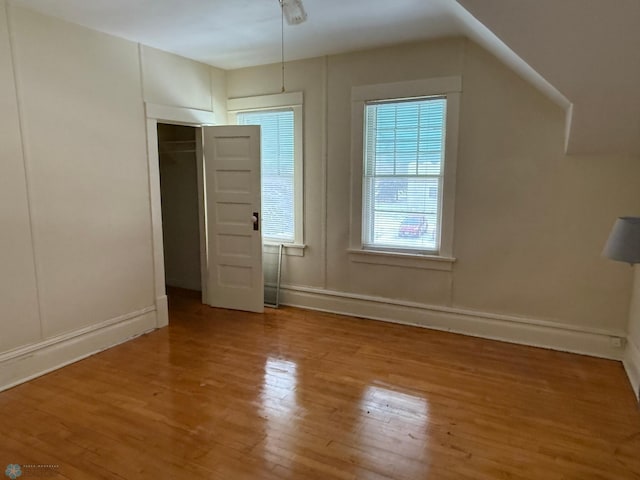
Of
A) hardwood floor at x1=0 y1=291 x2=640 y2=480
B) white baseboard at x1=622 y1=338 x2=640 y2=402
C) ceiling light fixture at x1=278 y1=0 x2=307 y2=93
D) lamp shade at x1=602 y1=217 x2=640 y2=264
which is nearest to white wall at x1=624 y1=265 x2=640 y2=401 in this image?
white baseboard at x1=622 y1=338 x2=640 y2=402

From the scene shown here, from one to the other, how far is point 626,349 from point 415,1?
10.1ft

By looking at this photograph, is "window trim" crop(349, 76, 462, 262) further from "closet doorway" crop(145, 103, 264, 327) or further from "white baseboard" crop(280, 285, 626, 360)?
"closet doorway" crop(145, 103, 264, 327)

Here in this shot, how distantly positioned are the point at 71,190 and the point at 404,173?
2886 millimetres

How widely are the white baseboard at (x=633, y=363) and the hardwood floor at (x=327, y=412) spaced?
0.08 m

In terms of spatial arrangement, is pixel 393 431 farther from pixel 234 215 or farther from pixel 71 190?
pixel 71 190

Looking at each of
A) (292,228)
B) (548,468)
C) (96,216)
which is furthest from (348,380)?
(96,216)

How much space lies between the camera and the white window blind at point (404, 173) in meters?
3.88

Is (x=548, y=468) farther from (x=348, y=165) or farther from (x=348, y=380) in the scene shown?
(x=348, y=165)

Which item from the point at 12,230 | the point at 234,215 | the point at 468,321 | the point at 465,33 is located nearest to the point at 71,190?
the point at 12,230

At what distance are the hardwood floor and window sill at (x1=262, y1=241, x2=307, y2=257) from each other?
45.9 inches

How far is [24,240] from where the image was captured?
119 inches

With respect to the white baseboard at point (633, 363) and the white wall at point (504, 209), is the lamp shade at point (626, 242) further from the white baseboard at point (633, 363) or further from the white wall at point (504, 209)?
the white wall at point (504, 209)

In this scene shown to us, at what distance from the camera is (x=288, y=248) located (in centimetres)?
476

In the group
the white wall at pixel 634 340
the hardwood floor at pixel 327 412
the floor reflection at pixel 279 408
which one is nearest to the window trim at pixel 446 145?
the hardwood floor at pixel 327 412
